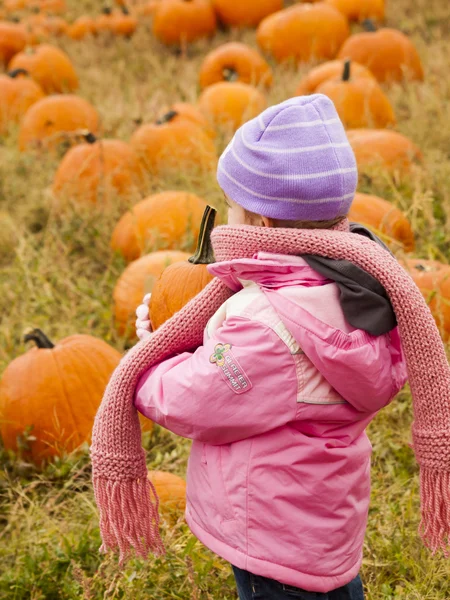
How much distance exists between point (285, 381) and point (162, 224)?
109 inches

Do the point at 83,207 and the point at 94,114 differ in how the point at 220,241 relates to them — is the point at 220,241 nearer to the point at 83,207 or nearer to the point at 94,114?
the point at 83,207

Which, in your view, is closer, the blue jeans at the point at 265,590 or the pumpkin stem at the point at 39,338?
the blue jeans at the point at 265,590

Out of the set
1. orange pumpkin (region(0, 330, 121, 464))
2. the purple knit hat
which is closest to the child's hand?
the purple knit hat

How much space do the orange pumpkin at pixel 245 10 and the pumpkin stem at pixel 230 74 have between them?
1.99 metres

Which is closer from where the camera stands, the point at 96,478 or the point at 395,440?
the point at 96,478

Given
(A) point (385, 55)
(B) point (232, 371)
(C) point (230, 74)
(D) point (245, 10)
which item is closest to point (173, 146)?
(C) point (230, 74)

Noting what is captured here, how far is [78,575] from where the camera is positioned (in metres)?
2.49

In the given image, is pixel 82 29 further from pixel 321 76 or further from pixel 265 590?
pixel 265 590

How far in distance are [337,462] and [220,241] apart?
63 cm

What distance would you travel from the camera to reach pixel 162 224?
462cm

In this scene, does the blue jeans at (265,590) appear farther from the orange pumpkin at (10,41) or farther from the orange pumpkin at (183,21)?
the orange pumpkin at (10,41)

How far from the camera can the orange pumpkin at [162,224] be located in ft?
14.9

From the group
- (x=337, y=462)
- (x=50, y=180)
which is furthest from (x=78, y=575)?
(x=50, y=180)

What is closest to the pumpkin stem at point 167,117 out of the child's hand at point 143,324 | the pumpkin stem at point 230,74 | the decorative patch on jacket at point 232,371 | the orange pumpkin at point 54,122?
the orange pumpkin at point 54,122
